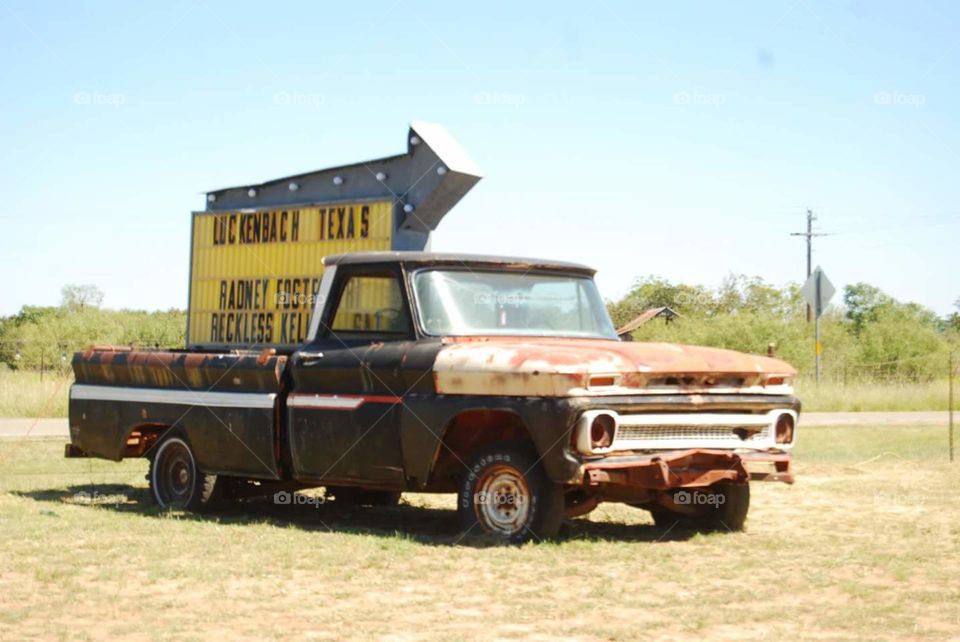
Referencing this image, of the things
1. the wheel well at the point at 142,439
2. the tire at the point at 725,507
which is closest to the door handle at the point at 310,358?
the wheel well at the point at 142,439

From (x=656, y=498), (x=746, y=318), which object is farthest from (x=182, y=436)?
(x=746, y=318)

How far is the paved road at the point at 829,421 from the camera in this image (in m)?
20.6

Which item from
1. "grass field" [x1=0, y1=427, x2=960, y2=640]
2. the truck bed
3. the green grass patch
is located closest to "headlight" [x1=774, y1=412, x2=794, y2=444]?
"grass field" [x1=0, y1=427, x2=960, y2=640]

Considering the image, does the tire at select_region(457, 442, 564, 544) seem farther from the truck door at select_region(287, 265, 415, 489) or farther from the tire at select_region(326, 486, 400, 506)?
the tire at select_region(326, 486, 400, 506)

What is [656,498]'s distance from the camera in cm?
854

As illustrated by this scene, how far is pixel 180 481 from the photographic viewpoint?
10.7m

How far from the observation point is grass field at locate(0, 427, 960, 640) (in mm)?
5902

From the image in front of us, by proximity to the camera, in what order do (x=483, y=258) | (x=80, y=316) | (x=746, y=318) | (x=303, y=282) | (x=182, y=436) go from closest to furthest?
1. (x=483, y=258)
2. (x=182, y=436)
3. (x=303, y=282)
4. (x=746, y=318)
5. (x=80, y=316)

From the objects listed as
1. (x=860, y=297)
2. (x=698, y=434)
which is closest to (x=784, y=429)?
(x=698, y=434)

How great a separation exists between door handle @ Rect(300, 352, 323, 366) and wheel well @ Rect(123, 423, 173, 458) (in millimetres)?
2118

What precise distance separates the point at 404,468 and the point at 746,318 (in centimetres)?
3055

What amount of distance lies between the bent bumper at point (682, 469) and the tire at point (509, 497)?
321 mm

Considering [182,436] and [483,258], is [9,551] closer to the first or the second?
[182,436]

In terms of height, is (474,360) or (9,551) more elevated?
(474,360)
